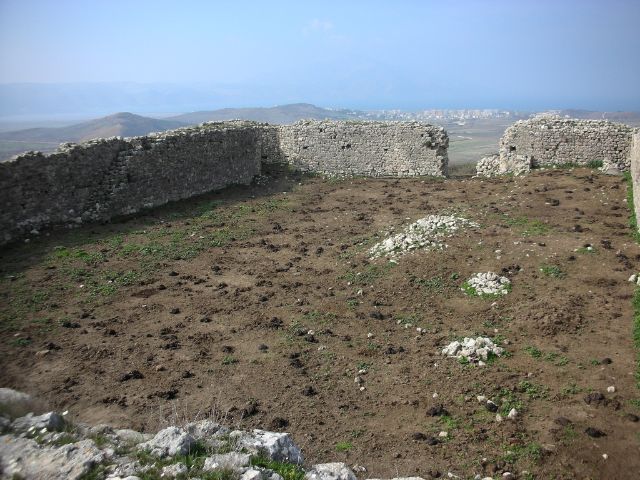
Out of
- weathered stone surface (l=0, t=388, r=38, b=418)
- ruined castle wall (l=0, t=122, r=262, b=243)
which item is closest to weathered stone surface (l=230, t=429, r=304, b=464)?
weathered stone surface (l=0, t=388, r=38, b=418)

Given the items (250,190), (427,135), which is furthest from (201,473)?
(427,135)

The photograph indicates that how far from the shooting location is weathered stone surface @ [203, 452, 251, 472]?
4223 millimetres

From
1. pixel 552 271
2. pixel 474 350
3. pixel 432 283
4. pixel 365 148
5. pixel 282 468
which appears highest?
pixel 365 148

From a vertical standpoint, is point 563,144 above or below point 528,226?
above

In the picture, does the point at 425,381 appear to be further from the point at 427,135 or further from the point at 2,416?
the point at 427,135

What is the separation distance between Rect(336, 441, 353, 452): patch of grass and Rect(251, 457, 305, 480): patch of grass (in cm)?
206

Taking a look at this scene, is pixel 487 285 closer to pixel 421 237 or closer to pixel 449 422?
pixel 421 237

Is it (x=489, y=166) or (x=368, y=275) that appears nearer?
(x=368, y=275)

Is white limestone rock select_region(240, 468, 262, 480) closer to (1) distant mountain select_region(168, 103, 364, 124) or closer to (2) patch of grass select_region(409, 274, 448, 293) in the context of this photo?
(2) patch of grass select_region(409, 274, 448, 293)

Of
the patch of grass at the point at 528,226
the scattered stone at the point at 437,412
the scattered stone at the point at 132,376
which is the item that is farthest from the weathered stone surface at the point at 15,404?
the patch of grass at the point at 528,226

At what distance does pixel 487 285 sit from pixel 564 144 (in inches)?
540

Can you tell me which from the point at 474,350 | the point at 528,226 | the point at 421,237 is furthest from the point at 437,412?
the point at 528,226

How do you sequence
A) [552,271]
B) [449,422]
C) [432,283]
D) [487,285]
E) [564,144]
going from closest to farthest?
[449,422] → [487,285] → [552,271] → [432,283] → [564,144]

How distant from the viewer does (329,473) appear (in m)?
4.59
